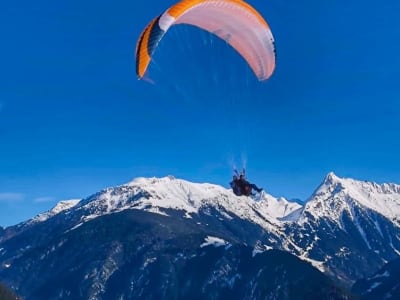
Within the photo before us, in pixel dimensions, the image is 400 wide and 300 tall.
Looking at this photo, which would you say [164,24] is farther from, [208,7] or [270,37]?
[270,37]

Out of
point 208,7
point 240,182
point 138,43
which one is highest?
point 208,7

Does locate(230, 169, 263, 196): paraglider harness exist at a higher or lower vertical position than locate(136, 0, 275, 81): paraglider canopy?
lower

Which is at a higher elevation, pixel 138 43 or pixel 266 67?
pixel 266 67

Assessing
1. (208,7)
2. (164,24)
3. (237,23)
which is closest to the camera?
(164,24)

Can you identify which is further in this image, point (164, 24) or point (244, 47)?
point (244, 47)

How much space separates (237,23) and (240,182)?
43.0 ft

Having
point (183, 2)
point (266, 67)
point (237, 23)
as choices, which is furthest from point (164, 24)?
point (266, 67)

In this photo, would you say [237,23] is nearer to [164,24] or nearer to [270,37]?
[270,37]

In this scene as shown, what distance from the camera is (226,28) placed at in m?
54.2

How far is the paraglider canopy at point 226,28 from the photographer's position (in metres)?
45.8

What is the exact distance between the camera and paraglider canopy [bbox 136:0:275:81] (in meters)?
45.8

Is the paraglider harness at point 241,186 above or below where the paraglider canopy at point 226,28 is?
below

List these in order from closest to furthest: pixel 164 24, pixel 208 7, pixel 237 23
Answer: pixel 164 24 → pixel 208 7 → pixel 237 23

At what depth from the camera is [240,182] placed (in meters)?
53.4
